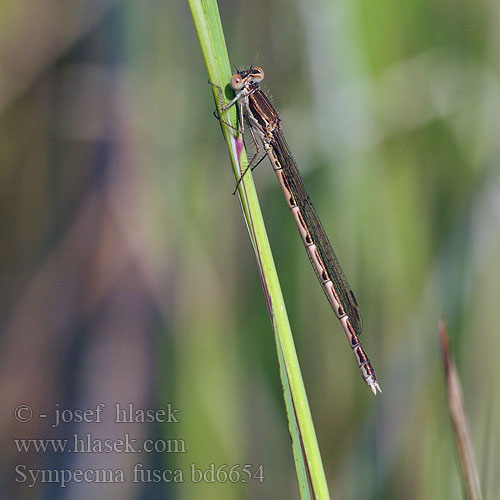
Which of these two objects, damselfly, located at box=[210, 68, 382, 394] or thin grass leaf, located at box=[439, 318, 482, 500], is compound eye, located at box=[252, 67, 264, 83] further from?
thin grass leaf, located at box=[439, 318, 482, 500]

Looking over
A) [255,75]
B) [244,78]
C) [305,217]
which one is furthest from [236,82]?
[305,217]

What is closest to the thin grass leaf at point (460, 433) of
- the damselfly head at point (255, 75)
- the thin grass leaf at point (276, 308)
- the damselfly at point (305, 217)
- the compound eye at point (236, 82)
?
the thin grass leaf at point (276, 308)

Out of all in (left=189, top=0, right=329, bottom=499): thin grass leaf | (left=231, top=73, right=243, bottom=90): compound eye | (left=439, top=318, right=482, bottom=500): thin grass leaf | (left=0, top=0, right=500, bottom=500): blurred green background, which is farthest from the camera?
(left=0, top=0, right=500, bottom=500): blurred green background

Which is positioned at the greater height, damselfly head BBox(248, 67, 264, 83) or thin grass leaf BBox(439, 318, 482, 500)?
damselfly head BBox(248, 67, 264, 83)

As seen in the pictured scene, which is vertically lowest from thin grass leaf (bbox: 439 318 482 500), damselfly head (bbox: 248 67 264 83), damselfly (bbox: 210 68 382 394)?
thin grass leaf (bbox: 439 318 482 500)

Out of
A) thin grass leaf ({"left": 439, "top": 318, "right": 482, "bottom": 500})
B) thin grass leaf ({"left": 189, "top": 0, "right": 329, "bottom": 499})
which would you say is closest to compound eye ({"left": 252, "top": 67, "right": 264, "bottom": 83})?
thin grass leaf ({"left": 189, "top": 0, "right": 329, "bottom": 499})

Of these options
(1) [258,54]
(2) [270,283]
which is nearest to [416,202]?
(1) [258,54]

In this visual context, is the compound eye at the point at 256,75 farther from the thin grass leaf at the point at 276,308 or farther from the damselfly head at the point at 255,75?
the thin grass leaf at the point at 276,308
